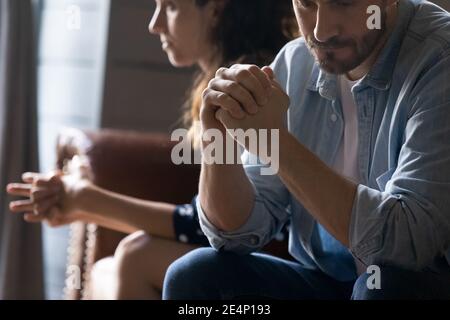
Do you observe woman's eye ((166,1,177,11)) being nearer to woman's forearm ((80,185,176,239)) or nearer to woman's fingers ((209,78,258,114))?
woman's forearm ((80,185,176,239))

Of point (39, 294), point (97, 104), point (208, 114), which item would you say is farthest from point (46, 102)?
point (208, 114)

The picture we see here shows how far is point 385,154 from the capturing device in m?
1.01

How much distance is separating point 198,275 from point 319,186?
235mm

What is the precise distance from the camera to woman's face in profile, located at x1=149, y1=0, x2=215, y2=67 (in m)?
1.41

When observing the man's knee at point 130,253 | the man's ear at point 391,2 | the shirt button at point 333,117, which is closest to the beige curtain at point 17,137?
the man's knee at point 130,253

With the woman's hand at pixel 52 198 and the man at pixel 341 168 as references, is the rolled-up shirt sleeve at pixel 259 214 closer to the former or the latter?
the man at pixel 341 168

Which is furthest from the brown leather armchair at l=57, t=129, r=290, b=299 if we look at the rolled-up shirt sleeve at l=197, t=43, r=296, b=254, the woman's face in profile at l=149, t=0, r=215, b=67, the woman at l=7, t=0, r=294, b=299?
the rolled-up shirt sleeve at l=197, t=43, r=296, b=254

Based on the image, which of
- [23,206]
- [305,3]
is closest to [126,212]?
[23,206]

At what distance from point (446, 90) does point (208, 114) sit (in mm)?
305

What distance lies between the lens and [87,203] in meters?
1.41

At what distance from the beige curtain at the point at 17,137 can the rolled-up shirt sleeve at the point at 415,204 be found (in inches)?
46.3

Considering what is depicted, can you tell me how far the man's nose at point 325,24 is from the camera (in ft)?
3.19

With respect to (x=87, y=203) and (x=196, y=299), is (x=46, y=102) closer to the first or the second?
(x=87, y=203)

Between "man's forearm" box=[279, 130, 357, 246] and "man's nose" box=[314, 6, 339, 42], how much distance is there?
144mm
